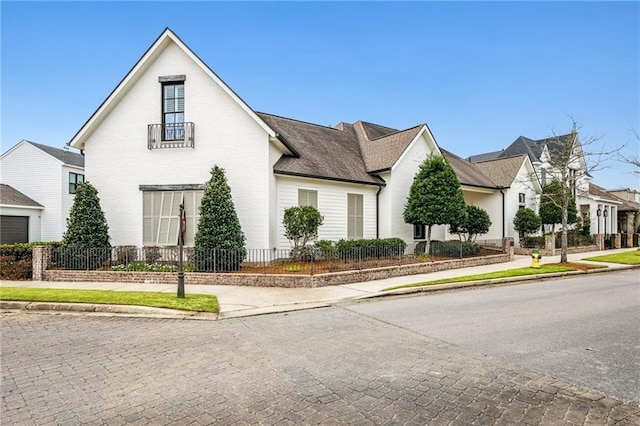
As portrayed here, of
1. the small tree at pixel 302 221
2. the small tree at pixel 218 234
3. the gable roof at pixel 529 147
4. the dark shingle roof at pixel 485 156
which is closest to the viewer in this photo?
the small tree at pixel 218 234

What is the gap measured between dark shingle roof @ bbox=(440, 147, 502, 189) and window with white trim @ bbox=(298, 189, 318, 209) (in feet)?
34.1

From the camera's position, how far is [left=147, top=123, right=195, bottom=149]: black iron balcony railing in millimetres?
15930

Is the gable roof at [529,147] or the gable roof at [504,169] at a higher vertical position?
the gable roof at [529,147]

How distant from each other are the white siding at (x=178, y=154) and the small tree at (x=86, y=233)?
136 cm

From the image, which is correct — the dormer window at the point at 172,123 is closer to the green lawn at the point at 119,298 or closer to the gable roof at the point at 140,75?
the gable roof at the point at 140,75

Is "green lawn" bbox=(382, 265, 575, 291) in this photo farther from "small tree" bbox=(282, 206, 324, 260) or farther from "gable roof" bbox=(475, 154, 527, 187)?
"gable roof" bbox=(475, 154, 527, 187)

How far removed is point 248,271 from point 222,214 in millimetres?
2469

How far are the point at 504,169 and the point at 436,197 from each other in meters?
13.6

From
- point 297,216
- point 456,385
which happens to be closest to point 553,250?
point 297,216

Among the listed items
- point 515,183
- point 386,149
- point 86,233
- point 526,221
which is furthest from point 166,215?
point 515,183

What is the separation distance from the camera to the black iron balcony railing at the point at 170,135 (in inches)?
627

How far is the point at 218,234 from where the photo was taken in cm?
1356

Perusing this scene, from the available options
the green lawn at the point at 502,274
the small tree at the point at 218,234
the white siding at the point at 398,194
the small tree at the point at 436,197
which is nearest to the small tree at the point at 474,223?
the small tree at the point at 436,197

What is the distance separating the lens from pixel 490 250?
843 inches
